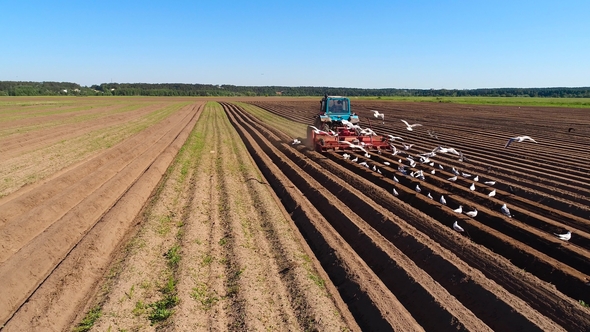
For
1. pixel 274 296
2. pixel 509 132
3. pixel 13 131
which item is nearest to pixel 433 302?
pixel 274 296

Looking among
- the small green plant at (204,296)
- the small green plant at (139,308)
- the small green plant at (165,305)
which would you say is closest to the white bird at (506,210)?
the small green plant at (204,296)

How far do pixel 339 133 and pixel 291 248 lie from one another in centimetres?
954

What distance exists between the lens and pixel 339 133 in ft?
50.6

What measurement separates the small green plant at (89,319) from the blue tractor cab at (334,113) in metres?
12.4

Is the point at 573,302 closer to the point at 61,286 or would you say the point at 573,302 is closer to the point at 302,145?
the point at 61,286

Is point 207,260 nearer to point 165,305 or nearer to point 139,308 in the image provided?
point 165,305

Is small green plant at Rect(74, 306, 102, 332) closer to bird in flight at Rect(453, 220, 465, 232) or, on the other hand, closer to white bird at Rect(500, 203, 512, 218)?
bird in flight at Rect(453, 220, 465, 232)

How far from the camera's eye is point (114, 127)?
24703 millimetres

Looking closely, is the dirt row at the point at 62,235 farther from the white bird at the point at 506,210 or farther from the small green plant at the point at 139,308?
the white bird at the point at 506,210

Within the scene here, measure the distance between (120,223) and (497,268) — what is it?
20.2 feet

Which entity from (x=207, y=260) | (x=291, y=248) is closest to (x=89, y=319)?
(x=207, y=260)

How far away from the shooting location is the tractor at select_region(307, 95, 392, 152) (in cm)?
1493

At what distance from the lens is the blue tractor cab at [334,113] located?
16312 millimetres

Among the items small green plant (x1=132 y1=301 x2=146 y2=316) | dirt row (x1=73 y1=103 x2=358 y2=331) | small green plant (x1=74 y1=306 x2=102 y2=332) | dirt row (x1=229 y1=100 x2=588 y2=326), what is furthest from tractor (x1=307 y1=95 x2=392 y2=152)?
small green plant (x1=74 y1=306 x2=102 y2=332)
